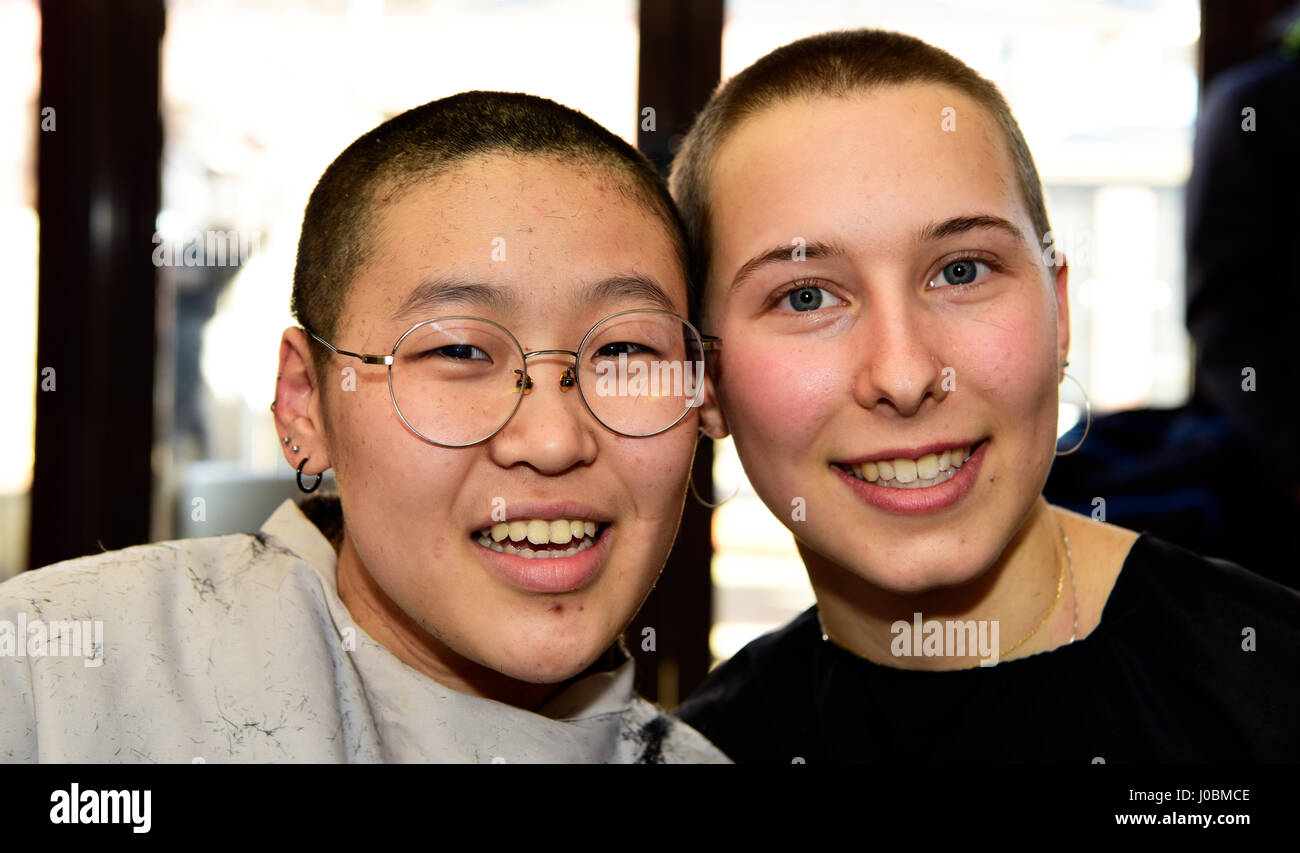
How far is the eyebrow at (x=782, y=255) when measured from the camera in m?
1.14

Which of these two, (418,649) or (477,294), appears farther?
(418,649)

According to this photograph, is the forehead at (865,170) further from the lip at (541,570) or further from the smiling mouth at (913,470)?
the lip at (541,570)

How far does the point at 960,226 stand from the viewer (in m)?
1.15

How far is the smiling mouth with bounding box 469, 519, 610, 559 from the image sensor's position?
99 cm

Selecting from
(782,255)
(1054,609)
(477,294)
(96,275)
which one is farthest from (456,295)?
(96,275)

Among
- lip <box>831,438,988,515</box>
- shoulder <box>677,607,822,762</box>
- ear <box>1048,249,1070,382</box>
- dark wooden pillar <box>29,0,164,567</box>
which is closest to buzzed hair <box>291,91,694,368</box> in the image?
lip <box>831,438,988,515</box>

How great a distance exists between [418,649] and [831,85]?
832 mm

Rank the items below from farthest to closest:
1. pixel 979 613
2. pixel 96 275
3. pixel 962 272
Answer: pixel 96 275, pixel 979 613, pixel 962 272

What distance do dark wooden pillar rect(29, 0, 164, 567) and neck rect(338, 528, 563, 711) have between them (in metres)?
1.32

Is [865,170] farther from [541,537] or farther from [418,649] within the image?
[418,649]

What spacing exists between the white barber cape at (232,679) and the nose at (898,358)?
0.46 m

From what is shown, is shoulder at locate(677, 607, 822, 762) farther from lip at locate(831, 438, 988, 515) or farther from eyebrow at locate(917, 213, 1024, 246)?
eyebrow at locate(917, 213, 1024, 246)

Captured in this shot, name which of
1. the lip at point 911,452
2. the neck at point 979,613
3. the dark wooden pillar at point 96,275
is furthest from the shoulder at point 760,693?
the dark wooden pillar at point 96,275

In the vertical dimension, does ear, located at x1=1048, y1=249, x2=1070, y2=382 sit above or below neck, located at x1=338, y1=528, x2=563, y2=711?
above
